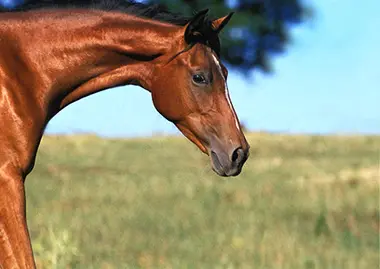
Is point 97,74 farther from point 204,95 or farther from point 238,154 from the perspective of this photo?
point 238,154

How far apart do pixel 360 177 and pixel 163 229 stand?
Result: 20.5 ft

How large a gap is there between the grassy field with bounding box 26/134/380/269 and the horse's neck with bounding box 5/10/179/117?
8.79 feet

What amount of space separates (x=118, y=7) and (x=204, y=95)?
0.78 metres

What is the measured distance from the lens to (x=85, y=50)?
19.5ft

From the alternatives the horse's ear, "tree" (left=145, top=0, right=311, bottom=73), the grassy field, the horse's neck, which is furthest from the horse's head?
"tree" (left=145, top=0, right=311, bottom=73)

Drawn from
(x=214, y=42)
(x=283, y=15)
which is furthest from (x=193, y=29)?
(x=283, y=15)

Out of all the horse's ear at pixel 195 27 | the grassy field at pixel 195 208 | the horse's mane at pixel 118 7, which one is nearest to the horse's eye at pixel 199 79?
the horse's ear at pixel 195 27

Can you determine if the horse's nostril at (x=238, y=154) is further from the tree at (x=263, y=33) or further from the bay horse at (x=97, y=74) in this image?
the tree at (x=263, y=33)

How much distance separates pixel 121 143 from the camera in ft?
74.0

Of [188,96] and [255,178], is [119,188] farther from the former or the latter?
[188,96]

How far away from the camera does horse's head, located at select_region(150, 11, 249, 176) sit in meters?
5.77

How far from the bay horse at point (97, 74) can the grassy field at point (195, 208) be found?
2605mm

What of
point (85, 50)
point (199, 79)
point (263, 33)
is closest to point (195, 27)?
point (199, 79)

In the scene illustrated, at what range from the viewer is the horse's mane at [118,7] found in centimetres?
596
